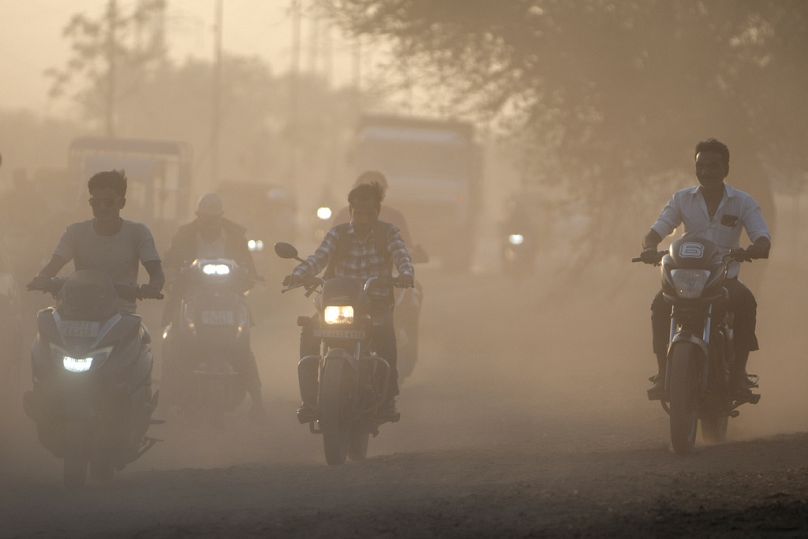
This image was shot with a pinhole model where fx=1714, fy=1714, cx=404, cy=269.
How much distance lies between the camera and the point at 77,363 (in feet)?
32.3

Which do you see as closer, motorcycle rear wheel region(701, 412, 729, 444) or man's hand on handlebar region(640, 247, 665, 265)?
man's hand on handlebar region(640, 247, 665, 265)

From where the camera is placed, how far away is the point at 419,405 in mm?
15672

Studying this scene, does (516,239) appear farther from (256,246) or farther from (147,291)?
(147,291)

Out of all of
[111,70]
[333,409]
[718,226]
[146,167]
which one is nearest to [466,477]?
[333,409]

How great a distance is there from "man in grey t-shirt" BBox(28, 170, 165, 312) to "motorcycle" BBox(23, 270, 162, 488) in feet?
1.02

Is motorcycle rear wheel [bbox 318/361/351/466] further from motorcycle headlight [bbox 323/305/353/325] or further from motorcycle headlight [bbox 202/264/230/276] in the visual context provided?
motorcycle headlight [bbox 202/264/230/276]

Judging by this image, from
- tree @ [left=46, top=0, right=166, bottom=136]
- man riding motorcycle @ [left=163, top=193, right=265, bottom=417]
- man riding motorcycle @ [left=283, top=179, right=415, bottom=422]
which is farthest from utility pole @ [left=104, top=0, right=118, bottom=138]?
man riding motorcycle @ [left=283, top=179, right=415, bottom=422]

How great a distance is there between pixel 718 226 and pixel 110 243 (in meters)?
3.82

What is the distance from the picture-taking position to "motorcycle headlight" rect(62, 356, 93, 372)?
→ 32.3 feet

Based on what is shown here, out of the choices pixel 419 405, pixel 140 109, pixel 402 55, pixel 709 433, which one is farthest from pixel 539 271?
pixel 140 109

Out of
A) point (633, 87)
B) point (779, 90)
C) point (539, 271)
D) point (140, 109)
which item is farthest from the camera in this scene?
point (140, 109)

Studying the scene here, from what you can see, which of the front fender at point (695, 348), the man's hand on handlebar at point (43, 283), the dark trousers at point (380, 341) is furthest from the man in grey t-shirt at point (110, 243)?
the front fender at point (695, 348)

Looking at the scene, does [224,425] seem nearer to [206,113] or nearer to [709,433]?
[709,433]

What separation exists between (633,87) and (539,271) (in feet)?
71.8
